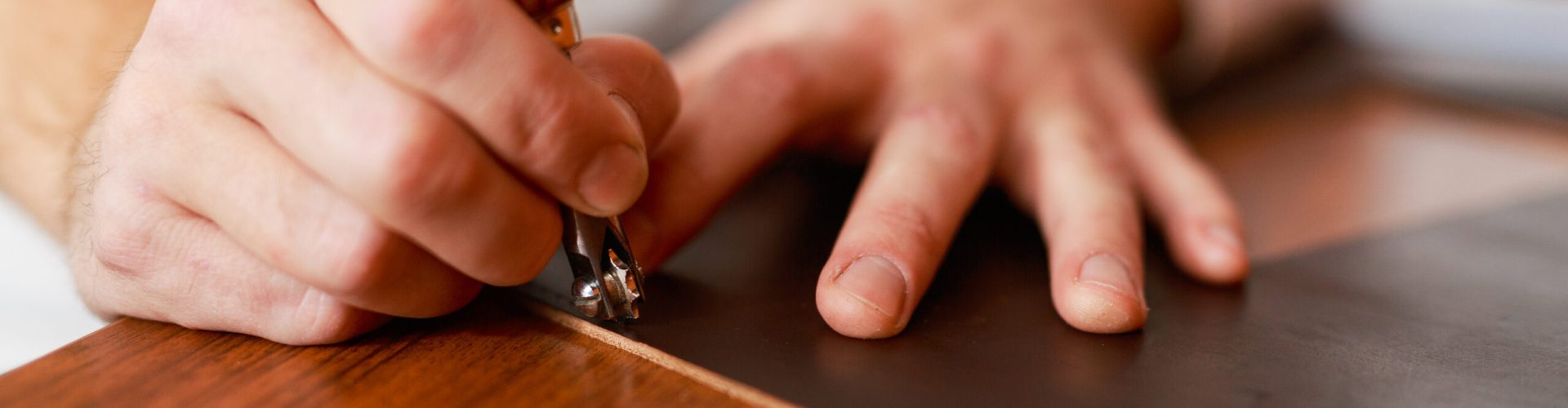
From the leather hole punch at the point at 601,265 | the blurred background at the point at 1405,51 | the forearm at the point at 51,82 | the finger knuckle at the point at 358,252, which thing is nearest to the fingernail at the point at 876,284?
the leather hole punch at the point at 601,265

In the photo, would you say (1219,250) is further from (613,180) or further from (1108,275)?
(613,180)

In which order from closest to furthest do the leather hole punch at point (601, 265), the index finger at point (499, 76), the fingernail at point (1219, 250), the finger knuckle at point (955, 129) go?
the index finger at point (499, 76) → the leather hole punch at point (601, 265) → the fingernail at point (1219, 250) → the finger knuckle at point (955, 129)

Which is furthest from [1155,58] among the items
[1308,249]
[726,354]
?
[726,354]

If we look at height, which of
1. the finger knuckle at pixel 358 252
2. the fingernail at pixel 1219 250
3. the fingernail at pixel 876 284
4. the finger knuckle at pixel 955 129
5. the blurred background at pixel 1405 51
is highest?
the finger knuckle at pixel 358 252

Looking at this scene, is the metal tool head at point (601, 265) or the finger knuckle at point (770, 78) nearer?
the metal tool head at point (601, 265)

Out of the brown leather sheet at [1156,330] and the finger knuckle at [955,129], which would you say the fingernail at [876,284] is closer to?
the brown leather sheet at [1156,330]

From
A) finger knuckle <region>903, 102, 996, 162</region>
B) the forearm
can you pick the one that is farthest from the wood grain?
finger knuckle <region>903, 102, 996, 162</region>

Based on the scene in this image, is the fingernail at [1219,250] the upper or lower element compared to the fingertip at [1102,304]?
lower

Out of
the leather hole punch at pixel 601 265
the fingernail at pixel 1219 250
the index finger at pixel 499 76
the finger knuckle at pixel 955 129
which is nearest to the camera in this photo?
the index finger at pixel 499 76
